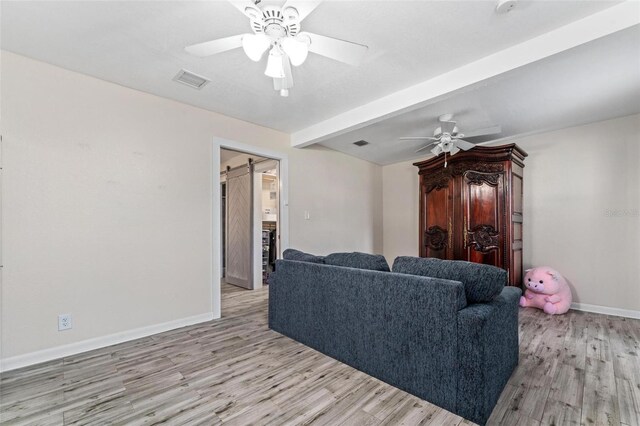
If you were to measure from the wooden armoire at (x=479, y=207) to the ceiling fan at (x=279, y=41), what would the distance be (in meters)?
2.86

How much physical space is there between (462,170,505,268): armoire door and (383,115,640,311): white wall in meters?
0.76

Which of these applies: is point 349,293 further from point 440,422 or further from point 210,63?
point 210,63

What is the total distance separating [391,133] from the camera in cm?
418

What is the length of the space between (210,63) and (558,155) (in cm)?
448

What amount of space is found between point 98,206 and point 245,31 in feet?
6.72

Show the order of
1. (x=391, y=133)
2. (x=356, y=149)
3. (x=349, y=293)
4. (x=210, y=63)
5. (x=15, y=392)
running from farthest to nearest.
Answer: (x=356, y=149) < (x=391, y=133) < (x=210, y=63) < (x=349, y=293) < (x=15, y=392)

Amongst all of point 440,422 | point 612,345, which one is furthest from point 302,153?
point 612,345

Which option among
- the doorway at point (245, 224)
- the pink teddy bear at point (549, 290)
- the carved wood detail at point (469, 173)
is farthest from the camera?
the doorway at point (245, 224)

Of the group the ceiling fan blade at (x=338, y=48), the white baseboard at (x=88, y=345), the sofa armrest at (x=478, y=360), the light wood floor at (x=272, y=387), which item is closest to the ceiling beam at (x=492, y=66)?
the ceiling fan blade at (x=338, y=48)

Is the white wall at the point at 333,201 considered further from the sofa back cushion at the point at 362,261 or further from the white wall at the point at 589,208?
the white wall at the point at 589,208

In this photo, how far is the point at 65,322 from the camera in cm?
244

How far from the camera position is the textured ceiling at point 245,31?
1798 mm

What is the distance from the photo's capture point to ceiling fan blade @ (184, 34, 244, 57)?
1716 millimetres

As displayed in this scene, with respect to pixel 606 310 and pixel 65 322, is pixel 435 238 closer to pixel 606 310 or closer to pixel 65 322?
pixel 606 310
